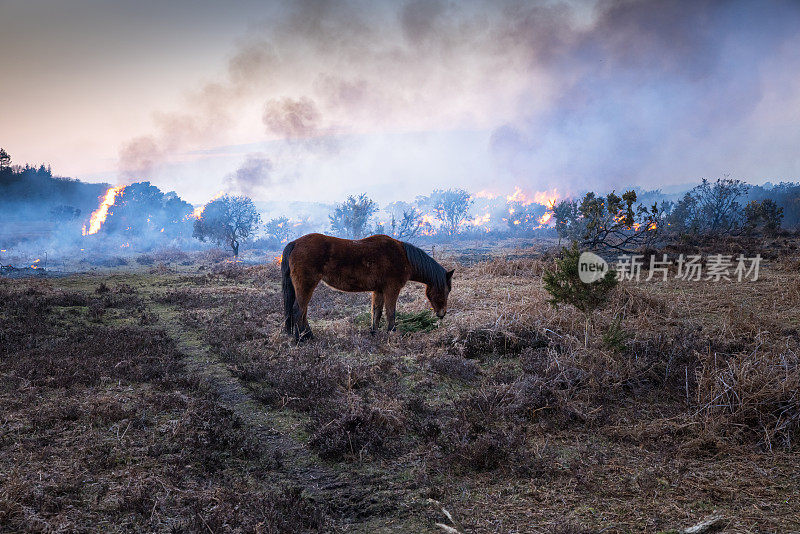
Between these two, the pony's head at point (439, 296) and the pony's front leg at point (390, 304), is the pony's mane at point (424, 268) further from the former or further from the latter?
the pony's front leg at point (390, 304)

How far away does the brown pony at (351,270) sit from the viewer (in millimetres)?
10188

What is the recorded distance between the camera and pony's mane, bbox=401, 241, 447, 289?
1055 centimetres

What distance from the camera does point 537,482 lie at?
14.6 ft

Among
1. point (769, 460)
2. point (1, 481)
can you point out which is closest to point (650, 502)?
point (769, 460)

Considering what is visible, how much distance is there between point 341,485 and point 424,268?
6613mm

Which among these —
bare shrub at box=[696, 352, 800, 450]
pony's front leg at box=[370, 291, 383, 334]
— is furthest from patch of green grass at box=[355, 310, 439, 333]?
bare shrub at box=[696, 352, 800, 450]

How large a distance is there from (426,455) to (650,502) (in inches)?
97.3

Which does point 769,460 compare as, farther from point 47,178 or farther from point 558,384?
point 47,178

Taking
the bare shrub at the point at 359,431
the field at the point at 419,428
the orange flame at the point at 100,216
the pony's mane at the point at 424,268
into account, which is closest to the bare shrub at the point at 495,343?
the field at the point at 419,428

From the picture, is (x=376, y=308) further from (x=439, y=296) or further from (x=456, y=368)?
(x=456, y=368)

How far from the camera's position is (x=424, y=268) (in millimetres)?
10578

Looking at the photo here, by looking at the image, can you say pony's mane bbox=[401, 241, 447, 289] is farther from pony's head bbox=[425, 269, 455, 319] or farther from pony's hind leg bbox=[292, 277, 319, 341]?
pony's hind leg bbox=[292, 277, 319, 341]

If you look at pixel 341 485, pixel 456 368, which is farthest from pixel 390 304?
pixel 341 485

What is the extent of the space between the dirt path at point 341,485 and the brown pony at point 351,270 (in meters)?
3.64
